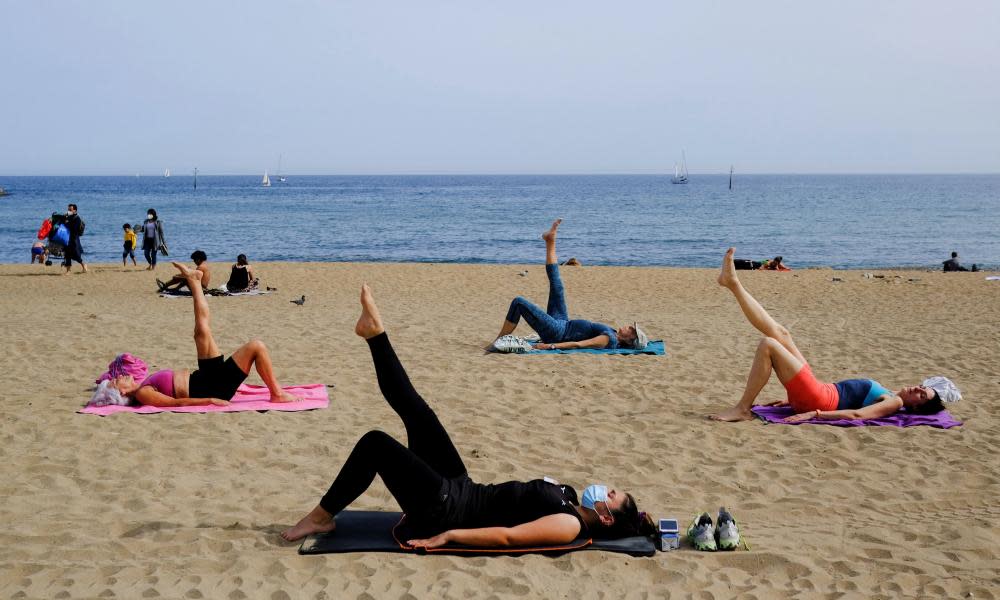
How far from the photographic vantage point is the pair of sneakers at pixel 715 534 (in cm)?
474

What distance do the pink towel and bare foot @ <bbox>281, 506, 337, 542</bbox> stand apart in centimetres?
291

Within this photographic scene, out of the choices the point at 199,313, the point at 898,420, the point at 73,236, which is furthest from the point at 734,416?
the point at 73,236

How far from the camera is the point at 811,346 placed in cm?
1136

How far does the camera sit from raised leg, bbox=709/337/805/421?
23.7ft

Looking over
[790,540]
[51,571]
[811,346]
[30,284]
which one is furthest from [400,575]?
[30,284]

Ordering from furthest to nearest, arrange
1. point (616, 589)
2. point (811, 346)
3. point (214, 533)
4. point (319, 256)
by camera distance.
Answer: point (319, 256), point (811, 346), point (214, 533), point (616, 589)

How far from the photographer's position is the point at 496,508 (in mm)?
4668

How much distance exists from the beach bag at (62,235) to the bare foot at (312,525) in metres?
19.0

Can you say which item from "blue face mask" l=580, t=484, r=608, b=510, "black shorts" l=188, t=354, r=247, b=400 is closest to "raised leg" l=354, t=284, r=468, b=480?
"blue face mask" l=580, t=484, r=608, b=510

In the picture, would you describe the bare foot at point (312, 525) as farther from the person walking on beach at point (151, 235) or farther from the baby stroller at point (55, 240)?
the baby stroller at point (55, 240)

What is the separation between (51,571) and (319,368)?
5237 mm

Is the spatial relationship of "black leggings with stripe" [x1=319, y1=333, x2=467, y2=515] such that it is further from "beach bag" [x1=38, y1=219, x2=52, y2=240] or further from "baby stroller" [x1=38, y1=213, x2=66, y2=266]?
"beach bag" [x1=38, y1=219, x2=52, y2=240]

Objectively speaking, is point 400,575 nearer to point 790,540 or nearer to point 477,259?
point 790,540

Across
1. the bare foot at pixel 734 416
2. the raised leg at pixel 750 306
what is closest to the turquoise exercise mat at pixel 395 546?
the bare foot at pixel 734 416
